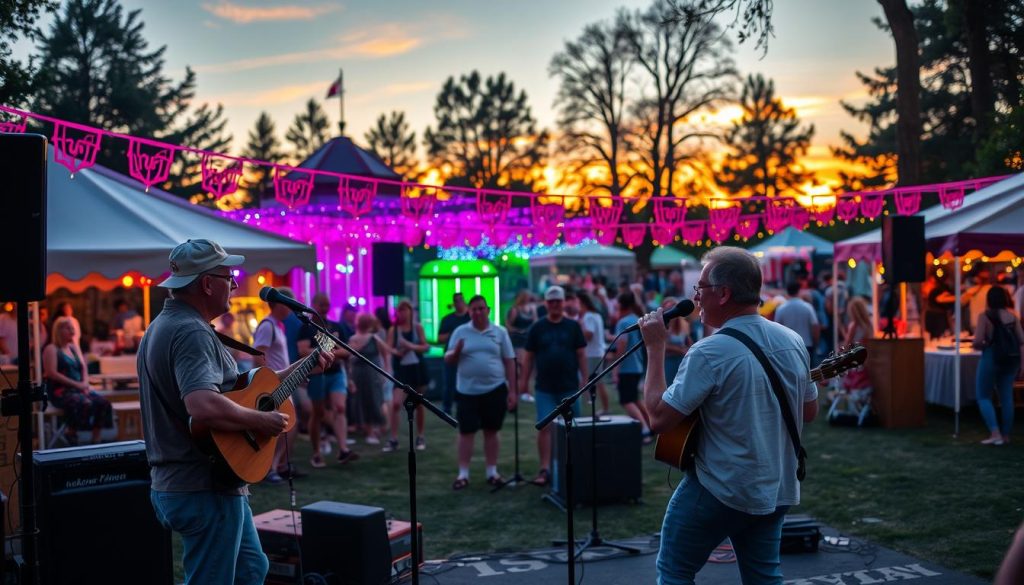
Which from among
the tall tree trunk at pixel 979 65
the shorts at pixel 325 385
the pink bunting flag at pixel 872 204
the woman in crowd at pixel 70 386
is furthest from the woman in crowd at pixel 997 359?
the woman in crowd at pixel 70 386

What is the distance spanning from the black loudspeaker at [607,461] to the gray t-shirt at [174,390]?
448 centimetres

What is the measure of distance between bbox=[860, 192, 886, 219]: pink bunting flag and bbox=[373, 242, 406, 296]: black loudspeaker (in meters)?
6.74

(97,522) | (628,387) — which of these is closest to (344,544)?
(97,522)

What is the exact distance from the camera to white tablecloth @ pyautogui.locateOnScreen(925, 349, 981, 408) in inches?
463

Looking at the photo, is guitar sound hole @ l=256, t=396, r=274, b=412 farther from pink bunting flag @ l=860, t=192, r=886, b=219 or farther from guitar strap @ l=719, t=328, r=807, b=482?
pink bunting flag @ l=860, t=192, r=886, b=219

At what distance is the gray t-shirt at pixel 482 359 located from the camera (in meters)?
8.39

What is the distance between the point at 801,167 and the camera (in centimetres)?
4816

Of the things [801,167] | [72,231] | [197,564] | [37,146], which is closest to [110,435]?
[72,231]

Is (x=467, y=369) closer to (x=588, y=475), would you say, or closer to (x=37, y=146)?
(x=588, y=475)

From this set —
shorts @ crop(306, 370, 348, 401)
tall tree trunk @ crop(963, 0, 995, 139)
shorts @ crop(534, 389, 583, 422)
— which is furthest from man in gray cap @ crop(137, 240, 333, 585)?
tall tree trunk @ crop(963, 0, 995, 139)

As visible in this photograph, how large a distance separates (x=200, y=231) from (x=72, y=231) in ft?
4.26

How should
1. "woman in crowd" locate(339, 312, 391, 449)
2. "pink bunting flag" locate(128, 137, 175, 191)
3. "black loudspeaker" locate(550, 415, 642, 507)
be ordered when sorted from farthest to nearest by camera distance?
"woman in crowd" locate(339, 312, 391, 449)
"pink bunting flag" locate(128, 137, 175, 191)
"black loudspeaker" locate(550, 415, 642, 507)

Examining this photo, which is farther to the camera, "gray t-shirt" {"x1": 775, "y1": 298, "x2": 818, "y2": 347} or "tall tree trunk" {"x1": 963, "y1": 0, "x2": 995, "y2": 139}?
"tall tree trunk" {"x1": 963, "y1": 0, "x2": 995, "y2": 139}

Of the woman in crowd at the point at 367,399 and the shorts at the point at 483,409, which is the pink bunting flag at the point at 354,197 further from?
the shorts at the point at 483,409
